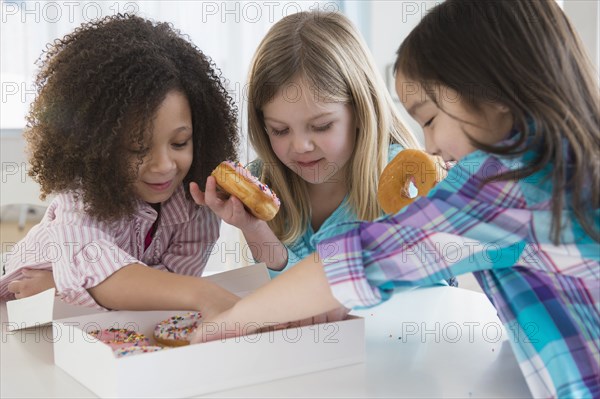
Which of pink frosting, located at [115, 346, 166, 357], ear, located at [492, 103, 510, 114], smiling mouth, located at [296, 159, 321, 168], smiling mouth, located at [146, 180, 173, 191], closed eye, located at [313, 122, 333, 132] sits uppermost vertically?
closed eye, located at [313, 122, 333, 132]

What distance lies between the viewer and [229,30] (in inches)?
153

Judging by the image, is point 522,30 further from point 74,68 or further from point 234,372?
point 74,68

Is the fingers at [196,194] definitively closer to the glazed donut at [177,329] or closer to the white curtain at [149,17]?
the glazed donut at [177,329]

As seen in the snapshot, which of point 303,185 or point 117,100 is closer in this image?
point 117,100

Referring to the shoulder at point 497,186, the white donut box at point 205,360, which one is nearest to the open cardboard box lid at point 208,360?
the white donut box at point 205,360

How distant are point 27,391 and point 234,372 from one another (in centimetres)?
25

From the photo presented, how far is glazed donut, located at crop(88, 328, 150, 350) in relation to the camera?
3.29ft

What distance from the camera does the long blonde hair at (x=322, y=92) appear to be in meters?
1.66

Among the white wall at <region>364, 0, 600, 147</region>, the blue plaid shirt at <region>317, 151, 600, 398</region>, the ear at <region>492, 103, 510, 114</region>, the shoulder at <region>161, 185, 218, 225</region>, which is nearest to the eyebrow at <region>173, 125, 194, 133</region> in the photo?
the shoulder at <region>161, 185, 218, 225</region>

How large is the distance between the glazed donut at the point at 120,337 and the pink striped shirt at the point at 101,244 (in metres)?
0.15

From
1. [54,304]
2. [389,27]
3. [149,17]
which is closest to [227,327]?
[54,304]

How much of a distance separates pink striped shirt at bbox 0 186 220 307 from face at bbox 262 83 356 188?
23 cm

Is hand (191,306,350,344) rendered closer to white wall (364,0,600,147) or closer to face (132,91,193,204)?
face (132,91,193,204)

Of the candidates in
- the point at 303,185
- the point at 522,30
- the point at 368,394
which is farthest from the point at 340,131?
the point at 368,394
